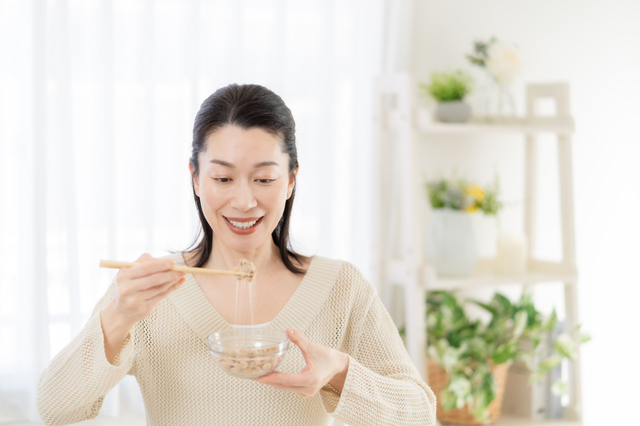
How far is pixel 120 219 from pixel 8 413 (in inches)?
28.2

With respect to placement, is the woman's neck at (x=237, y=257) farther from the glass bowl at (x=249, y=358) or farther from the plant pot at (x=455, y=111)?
the plant pot at (x=455, y=111)

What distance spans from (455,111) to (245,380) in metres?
1.44

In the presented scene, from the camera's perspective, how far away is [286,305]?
141 cm

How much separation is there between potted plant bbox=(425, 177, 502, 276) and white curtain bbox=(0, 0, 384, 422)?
42 cm

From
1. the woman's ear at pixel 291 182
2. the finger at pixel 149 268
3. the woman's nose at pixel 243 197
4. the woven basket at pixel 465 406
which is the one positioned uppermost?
the woman's ear at pixel 291 182

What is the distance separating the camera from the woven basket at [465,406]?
2.40 meters

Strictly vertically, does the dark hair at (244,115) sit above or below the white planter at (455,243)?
above

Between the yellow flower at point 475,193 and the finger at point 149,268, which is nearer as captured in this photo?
the finger at point 149,268

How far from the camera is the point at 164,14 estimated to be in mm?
2186

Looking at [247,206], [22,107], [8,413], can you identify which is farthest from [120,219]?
[247,206]

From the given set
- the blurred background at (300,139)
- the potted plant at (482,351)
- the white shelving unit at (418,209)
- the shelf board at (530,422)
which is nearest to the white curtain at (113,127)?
the blurred background at (300,139)

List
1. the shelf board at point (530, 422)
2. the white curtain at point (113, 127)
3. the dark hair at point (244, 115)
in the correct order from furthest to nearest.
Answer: the shelf board at point (530, 422) < the white curtain at point (113, 127) < the dark hair at point (244, 115)

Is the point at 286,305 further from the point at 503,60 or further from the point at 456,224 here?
the point at 503,60

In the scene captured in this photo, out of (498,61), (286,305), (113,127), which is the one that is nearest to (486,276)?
(498,61)
